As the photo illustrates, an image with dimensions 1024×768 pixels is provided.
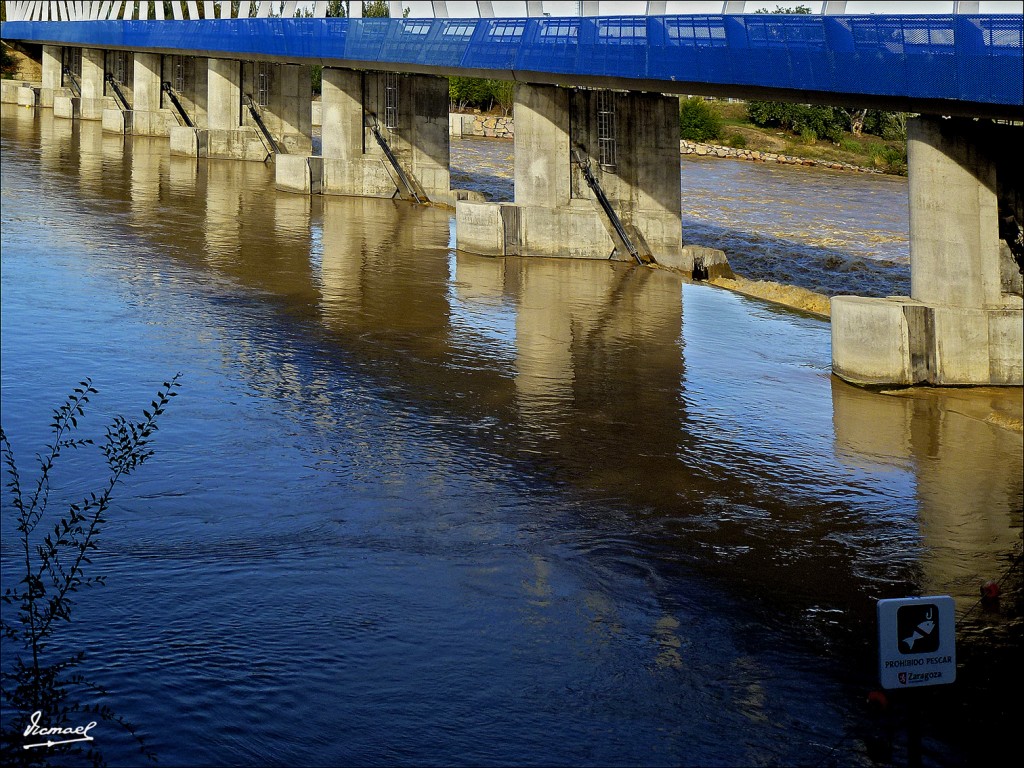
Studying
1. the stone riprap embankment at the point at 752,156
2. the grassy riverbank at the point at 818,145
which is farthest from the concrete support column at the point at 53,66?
the grassy riverbank at the point at 818,145

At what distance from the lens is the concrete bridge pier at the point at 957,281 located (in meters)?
17.5

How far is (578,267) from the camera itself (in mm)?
27688

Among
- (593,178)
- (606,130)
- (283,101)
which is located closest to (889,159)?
(283,101)

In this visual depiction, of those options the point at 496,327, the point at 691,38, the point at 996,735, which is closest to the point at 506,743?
the point at 996,735

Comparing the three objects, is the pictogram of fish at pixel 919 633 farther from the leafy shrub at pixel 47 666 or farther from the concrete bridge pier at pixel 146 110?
the concrete bridge pier at pixel 146 110

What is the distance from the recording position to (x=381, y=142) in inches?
1495

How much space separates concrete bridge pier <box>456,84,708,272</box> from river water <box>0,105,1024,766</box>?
3426 millimetres

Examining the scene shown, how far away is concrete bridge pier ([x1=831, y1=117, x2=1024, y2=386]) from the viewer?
57.5 feet

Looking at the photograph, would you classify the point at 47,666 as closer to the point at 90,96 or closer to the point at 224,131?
the point at 224,131

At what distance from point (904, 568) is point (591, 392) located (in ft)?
21.7

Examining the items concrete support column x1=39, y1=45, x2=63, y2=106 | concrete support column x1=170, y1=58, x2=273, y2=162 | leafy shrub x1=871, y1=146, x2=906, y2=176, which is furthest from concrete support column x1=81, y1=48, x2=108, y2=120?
leafy shrub x1=871, y1=146, x2=906, y2=176

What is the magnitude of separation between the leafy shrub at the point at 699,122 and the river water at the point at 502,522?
3837 centimetres

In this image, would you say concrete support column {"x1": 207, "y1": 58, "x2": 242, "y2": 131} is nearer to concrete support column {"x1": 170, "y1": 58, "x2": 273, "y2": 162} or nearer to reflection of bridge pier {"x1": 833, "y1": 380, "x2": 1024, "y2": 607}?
concrete support column {"x1": 170, "y1": 58, "x2": 273, "y2": 162}

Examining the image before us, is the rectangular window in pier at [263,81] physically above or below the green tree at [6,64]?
below
